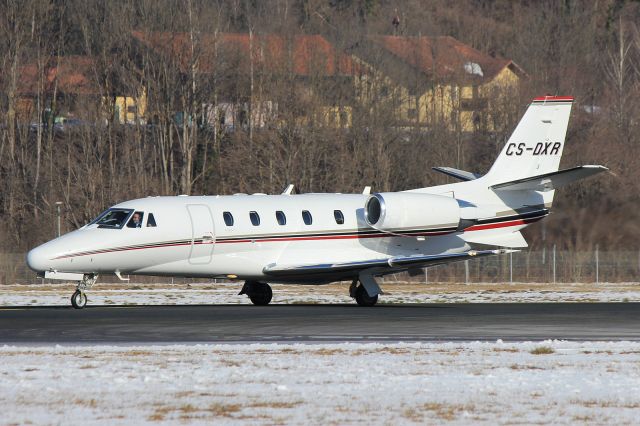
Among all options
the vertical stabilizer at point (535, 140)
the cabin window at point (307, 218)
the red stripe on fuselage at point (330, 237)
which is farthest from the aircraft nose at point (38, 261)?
the vertical stabilizer at point (535, 140)

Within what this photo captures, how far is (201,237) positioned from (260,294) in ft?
9.79

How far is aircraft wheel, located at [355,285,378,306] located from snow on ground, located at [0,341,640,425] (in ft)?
38.3

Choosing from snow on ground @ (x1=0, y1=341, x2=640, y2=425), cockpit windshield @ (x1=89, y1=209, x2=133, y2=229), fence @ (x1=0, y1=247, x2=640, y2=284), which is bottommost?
fence @ (x1=0, y1=247, x2=640, y2=284)

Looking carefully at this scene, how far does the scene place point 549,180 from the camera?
106 feet

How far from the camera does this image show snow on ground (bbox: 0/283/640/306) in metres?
33.7

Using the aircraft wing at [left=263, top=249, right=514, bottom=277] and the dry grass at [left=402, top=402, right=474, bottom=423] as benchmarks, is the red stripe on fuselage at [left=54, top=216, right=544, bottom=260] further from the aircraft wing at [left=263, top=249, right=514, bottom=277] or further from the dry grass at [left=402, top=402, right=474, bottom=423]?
the dry grass at [left=402, top=402, right=474, bottom=423]

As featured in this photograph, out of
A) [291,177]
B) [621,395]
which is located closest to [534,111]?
[621,395]

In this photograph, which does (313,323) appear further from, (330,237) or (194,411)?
(194,411)

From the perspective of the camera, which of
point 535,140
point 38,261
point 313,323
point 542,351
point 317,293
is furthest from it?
point 317,293

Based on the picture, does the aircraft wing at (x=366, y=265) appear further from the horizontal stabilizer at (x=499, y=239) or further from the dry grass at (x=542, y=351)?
the dry grass at (x=542, y=351)

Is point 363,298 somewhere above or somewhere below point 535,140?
below

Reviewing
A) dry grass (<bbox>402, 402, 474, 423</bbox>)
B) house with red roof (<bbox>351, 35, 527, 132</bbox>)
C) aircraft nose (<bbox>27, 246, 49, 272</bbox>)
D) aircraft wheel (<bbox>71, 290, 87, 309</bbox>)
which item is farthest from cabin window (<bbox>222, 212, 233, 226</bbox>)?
house with red roof (<bbox>351, 35, 527, 132</bbox>)

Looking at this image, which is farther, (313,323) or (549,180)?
(549,180)

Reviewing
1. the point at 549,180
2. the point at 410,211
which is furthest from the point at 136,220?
the point at 549,180
